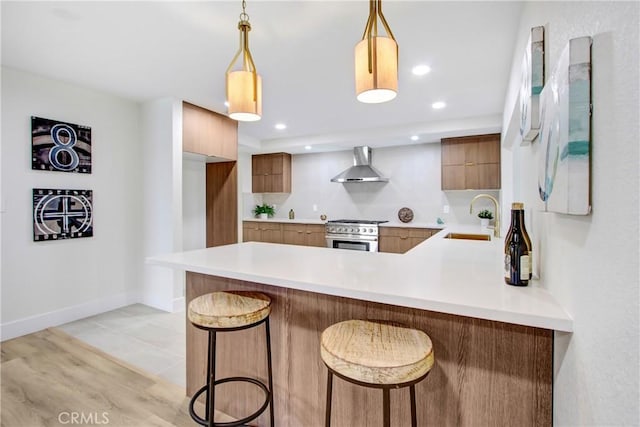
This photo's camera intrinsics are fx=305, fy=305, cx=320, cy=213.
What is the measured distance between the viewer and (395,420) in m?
1.32

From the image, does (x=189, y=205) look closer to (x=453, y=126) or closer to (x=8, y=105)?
(x=8, y=105)

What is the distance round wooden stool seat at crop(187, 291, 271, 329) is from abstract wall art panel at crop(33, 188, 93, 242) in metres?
2.46

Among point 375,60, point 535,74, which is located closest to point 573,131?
point 535,74

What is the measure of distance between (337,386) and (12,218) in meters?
3.21

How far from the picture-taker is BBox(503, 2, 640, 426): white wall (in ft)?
1.78

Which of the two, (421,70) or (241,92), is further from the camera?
(421,70)

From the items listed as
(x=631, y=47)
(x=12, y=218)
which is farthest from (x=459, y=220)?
(x=12, y=218)

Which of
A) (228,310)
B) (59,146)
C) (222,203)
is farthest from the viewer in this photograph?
(222,203)

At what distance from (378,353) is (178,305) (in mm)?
3125

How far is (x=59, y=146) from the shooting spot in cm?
301

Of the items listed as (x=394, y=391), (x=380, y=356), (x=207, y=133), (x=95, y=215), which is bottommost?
(x=394, y=391)

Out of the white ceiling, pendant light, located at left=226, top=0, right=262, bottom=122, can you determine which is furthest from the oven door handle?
pendant light, located at left=226, top=0, right=262, bottom=122

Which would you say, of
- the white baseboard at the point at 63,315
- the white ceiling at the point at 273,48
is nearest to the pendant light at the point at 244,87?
the white ceiling at the point at 273,48

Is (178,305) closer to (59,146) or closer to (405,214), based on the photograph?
(59,146)
